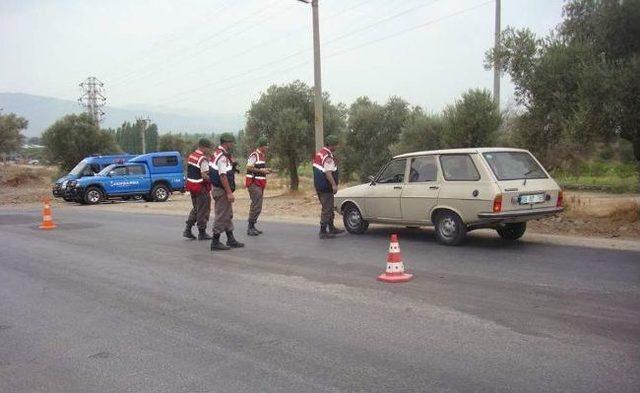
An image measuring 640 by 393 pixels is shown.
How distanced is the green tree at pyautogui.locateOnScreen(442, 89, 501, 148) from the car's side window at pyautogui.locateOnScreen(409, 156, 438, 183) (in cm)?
917

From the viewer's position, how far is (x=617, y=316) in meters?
5.52

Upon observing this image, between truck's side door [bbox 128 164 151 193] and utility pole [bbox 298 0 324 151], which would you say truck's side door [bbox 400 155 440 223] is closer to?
utility pole [bbox 298 0 324 151]

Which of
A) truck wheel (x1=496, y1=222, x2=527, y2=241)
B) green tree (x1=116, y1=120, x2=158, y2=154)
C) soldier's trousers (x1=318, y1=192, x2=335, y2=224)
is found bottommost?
truck wheel (x1=496, y1=222, x2=527, y2=241)

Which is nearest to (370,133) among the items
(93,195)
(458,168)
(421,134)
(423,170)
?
(421,134)

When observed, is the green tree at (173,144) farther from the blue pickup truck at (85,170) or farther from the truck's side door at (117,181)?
the truck's side door at (117,181)

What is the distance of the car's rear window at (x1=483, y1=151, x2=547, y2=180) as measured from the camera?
9602 mm

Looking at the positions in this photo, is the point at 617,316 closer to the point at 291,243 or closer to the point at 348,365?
the point at 348,365

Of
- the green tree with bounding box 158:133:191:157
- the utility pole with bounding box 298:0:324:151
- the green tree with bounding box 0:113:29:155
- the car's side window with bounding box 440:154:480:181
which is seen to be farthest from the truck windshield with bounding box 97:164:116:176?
the green tree with bounding box 158:133:191:157

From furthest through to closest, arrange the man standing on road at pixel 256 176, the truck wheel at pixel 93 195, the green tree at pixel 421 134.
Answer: the truck wheel at pixel 93 195
the green tree at pixel 421 134
the man standing on road at pixel 256 176

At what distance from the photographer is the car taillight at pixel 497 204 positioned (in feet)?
30.0

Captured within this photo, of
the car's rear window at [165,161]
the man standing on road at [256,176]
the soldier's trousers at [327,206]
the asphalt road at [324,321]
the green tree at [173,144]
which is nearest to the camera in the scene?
the asphalt road at [324,321]

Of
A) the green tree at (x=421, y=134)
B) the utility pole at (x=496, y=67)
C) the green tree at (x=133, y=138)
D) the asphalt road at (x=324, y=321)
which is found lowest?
the asphalt road at (x=324, y=321)

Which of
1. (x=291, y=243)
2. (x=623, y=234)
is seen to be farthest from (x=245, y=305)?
(x=623, y=234)

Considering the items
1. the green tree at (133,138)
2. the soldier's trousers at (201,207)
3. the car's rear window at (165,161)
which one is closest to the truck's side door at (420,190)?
the soldier's trousers at (201,207)
